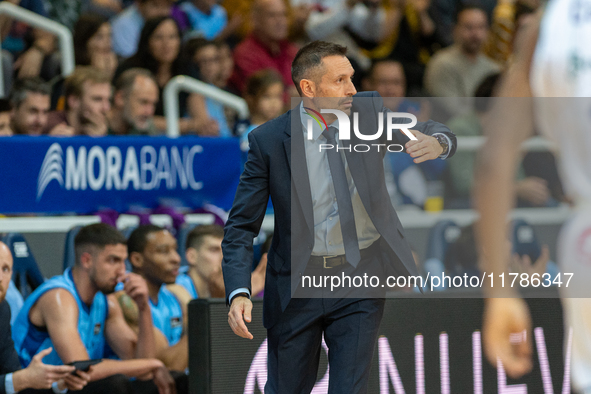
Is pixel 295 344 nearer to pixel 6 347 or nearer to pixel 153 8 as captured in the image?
pixel 6 347

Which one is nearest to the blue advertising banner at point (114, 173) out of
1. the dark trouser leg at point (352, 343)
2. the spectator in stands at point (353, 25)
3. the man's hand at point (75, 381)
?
the man's hand at point (75, 381)

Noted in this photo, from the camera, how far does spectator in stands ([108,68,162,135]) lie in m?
5.89

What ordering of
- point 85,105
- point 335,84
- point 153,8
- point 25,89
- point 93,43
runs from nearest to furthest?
point 335,84 < point 25,89 < point 85,105 < point 93,43 < point 153,8

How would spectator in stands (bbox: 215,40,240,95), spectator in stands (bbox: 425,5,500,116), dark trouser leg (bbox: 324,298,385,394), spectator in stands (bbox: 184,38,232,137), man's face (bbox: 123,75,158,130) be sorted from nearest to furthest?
dark trouser leg (bbox: 324,298,385,394), man's face (bbox: 123,75,158,130), spectator in stands (bbox: 184,38,232,137), spectator in stands (bbox: 215,40,240,95), spectator in stands (bbox: 425,5,500,116)

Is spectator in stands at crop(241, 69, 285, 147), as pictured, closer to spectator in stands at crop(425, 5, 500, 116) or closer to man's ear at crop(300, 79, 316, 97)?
spectator in stands at crop(425, 5, 500, 116)

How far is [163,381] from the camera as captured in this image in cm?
471

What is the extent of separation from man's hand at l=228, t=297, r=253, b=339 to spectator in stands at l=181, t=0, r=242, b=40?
219 inches

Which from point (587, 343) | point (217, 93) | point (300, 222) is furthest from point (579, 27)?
point (217, 93)

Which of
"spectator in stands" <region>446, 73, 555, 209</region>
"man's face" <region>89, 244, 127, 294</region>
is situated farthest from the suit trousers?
"man's face" <region>89, 244, 127, 294</region>

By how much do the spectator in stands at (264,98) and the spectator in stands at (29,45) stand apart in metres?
1.79

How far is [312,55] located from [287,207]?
1.86 feet

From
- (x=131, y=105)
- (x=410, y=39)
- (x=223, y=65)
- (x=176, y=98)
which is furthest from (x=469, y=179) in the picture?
(x=410, y=39)

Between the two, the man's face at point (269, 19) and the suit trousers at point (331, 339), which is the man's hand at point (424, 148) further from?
the man's face at point (269, 19)

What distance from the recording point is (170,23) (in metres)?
6.86
